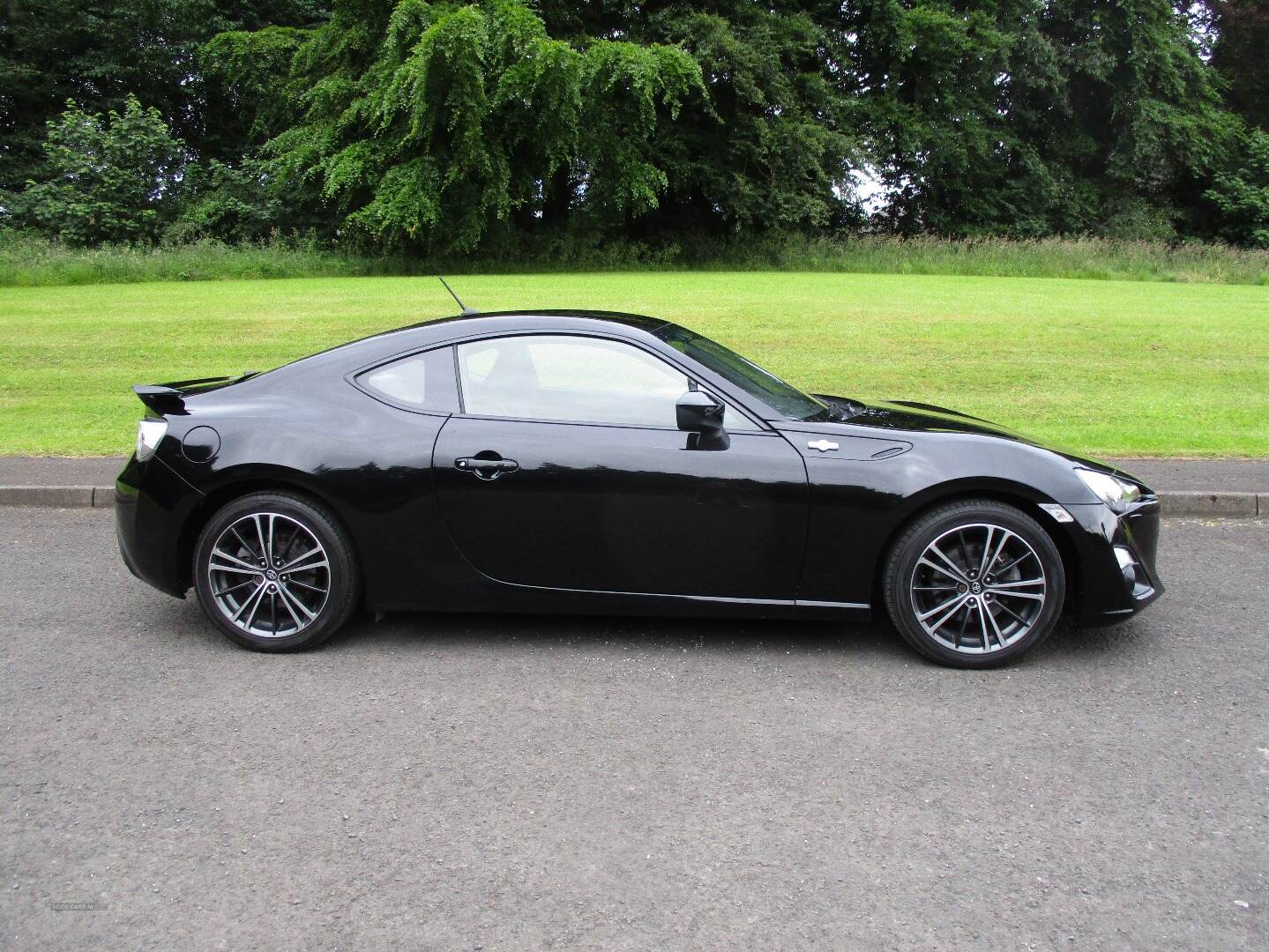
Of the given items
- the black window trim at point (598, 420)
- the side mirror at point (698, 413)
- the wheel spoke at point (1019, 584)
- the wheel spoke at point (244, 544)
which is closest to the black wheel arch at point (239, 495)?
the wheel spoke at point (244, 544)

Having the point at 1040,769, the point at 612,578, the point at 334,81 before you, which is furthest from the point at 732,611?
the point at 334,81

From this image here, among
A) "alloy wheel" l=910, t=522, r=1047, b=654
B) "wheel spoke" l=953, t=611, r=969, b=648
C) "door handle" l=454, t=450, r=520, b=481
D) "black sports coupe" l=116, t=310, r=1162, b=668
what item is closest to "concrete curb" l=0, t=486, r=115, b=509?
"black sports coupe" l=116, t=310, r=1162, b=668

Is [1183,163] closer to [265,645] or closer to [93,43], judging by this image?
[93,43]

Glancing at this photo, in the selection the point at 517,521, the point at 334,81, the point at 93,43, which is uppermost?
the point at 93,43

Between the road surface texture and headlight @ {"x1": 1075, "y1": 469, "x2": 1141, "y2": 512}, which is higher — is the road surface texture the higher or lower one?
the lower one

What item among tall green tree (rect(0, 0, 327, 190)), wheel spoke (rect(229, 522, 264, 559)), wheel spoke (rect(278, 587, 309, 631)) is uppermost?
tall green tree (rect(0, 0, 327, 190))

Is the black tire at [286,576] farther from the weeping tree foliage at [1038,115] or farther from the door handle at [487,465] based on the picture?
the weeping tree foliage at [1038,115]

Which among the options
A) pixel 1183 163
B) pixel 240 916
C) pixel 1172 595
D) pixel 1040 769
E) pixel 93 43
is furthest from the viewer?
pixel 1183 163

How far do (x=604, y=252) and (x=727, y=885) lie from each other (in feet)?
94.0

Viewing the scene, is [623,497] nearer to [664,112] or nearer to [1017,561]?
[1017,561]

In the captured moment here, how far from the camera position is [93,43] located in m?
38.2

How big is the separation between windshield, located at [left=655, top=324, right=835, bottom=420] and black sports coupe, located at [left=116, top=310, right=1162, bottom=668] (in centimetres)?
3

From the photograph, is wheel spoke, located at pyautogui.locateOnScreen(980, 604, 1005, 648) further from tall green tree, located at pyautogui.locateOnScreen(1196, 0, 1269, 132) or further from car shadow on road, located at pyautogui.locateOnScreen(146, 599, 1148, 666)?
tall green tree, located at pyautogui.locateOnScreen(1196, 0, 1269, 132)

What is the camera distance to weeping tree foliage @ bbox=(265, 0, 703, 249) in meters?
27.2
